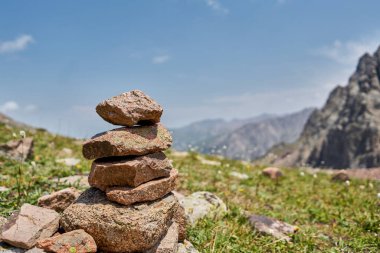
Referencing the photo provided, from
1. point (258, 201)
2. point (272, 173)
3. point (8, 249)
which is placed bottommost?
point (258, 201)

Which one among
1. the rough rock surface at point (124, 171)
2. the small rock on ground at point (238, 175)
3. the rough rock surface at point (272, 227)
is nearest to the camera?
the rough rock surface at point (124, 171)

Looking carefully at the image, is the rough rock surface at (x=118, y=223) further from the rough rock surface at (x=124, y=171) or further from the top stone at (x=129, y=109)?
the top stone at (x=129, y=109)

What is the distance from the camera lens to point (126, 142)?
8.01 metres

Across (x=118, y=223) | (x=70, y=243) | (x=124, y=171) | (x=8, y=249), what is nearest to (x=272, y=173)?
(x=124, y=171)

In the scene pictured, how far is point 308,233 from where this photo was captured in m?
11.5

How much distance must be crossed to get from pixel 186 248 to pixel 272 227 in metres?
3.43

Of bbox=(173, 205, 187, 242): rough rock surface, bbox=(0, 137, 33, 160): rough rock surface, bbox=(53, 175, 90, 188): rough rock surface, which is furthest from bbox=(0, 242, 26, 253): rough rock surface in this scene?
bbox=(0, 137, 33, 160): rough rock surface

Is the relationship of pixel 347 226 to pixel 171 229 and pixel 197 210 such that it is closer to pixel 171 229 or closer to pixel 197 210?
pixel 197 210

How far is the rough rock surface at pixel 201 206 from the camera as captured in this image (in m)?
11.1

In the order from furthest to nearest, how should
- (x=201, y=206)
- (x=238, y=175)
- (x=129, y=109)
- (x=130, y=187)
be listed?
(x=238, y=175), (x=201, y=206), (x=129, y=109), (x=130, y=187)

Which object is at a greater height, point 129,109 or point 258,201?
point 129,109

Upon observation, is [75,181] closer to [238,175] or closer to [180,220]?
[180,220]

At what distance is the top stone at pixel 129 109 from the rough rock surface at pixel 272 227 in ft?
15.5

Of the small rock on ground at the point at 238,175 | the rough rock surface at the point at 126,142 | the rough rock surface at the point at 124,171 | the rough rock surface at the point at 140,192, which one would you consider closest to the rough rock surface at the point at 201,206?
the rough rock surface at the point at 140,192
